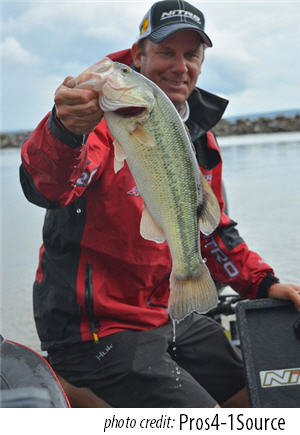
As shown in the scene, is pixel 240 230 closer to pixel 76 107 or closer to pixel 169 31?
pixel 169 31

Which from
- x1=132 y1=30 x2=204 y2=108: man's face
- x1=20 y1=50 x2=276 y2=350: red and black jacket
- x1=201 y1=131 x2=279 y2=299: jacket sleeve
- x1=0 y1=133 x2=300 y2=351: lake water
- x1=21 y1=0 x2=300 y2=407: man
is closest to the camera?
x1=21 y1=0 x2=300 y2=407: man

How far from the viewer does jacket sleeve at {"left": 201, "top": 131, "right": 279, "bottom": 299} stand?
321 centimetres

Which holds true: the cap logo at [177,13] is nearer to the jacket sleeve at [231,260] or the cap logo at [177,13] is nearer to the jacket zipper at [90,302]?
the jacket sleeve at [231,260]

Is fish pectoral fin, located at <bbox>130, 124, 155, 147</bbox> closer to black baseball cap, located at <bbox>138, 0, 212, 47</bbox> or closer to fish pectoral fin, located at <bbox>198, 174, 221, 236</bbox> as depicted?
fish pectoral fin, located at <bbox>198, 174, 221, 236</bbox>

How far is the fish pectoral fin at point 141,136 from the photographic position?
173 cm

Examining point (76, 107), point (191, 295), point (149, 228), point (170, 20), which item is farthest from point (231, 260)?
point (76, 107)

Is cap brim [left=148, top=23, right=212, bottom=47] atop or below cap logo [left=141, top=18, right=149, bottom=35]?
below

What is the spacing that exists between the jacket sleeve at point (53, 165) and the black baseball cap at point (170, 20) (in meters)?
0.96

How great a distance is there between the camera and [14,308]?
4.88 m

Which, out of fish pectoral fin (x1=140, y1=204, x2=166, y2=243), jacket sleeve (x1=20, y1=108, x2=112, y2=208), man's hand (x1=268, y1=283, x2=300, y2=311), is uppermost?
jacket sleeve (x1=20, y1=108, x2=112, y2=208)

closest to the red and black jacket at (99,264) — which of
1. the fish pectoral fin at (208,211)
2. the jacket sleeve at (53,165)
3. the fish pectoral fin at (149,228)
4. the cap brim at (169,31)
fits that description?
the jacket sleeve at (53,165)

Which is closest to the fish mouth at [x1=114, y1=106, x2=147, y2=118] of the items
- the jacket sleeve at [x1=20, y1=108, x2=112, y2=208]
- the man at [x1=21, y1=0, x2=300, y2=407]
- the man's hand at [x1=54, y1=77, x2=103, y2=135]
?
the man's hand at [x1=54, y1=77, x2=103, y2=135]

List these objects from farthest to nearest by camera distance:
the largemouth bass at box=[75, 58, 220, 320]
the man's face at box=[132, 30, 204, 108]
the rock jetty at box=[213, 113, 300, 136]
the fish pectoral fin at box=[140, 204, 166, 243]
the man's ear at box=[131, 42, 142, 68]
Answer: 1. the rock jetty at box=[213, 113, 300, 136]
2. the man's ear at box=[131, 42, 142, 68]
3. the man's face at box=[132, 30, 204, 108]
4. the fish pectoral fin at box=[140, 204, 166, 243]
5. the largemouth bass at box=[75, 58, 220, 320]

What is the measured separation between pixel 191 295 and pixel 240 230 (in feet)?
16.1
